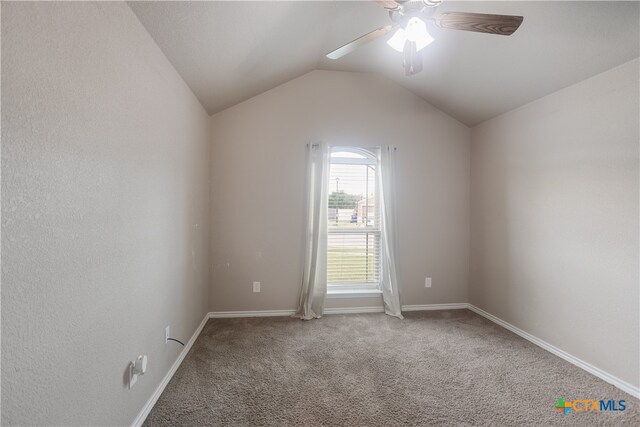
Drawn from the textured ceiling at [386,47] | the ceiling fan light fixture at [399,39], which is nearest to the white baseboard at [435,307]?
the textured ceiling at [386,47]

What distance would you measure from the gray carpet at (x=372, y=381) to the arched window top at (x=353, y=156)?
1.89 metres

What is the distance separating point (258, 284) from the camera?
2.93 m

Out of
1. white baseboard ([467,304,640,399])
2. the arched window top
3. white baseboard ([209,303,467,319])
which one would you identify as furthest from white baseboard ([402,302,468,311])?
the arched window top

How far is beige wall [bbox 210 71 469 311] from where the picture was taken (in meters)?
2.89

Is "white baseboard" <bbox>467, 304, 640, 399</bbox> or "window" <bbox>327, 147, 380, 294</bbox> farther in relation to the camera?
"window" <bbox>327, 147, 380, 294</bbox>

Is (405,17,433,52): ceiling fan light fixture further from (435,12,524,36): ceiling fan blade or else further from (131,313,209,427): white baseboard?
(131,313,209,427): white baseboard

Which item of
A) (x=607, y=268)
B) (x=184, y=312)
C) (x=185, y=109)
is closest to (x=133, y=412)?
(x=184, y=312)

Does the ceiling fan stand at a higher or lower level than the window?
higher

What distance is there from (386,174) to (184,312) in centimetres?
248

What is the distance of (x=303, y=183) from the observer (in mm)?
2971

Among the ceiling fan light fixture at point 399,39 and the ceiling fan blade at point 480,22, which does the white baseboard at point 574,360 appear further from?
the ceiling fan light fixture at point 399,39

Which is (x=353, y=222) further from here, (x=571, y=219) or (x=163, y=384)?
(x=163, y=384)

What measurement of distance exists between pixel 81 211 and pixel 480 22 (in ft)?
6.90

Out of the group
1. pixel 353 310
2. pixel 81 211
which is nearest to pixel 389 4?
pixel 81 211
